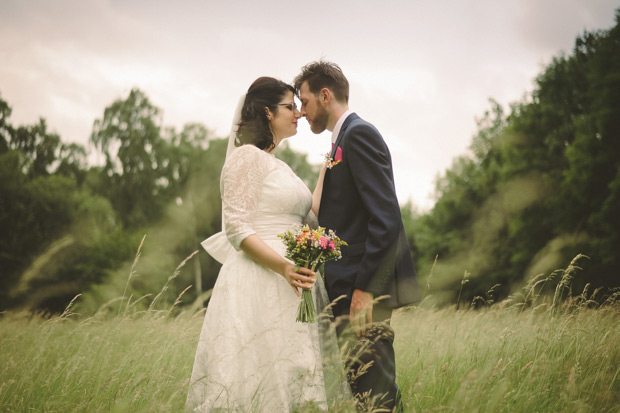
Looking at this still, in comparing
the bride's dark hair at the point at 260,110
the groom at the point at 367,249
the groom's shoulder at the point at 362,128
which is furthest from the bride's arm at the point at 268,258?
the groom's shoulder at the point at 362,128

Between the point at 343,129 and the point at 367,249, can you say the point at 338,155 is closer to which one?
the point at 343,129

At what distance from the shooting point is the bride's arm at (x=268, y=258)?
291cm

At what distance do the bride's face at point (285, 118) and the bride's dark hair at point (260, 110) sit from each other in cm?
→ 3

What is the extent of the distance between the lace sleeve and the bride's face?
43 centimetres

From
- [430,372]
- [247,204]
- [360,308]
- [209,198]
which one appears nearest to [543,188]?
[209,198]

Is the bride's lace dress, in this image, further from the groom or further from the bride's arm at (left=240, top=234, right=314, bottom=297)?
the groom

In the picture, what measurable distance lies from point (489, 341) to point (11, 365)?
380 cm

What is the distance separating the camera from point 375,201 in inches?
114

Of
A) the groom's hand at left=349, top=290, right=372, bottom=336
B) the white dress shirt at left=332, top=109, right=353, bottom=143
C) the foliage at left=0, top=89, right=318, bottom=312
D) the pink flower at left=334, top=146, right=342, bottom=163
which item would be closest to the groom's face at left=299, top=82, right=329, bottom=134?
the white dress shirt at left=332, top=109, right=353, bottom=143

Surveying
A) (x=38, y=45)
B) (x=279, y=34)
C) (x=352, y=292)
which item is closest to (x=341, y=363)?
(x=352, y=292)

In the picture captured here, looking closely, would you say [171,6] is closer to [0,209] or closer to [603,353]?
[603,353]

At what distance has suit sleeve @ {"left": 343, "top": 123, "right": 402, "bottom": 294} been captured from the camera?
284cm

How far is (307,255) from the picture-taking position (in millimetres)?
2785

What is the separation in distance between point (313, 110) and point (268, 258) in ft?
4.16
